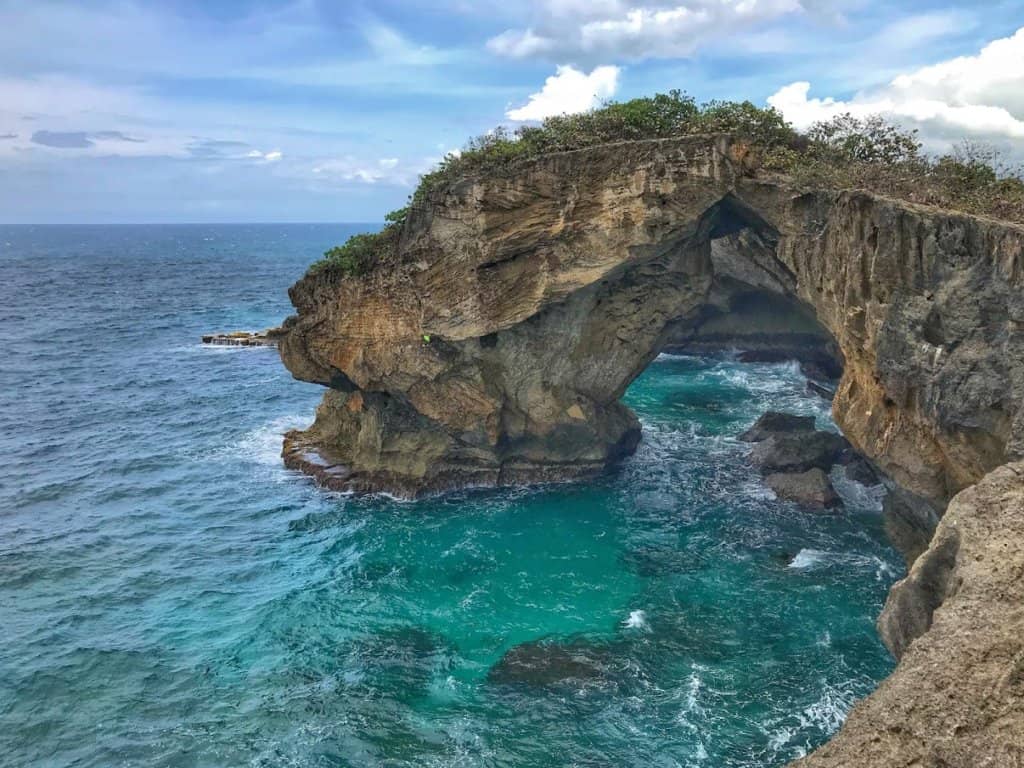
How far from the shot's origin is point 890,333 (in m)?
20.3

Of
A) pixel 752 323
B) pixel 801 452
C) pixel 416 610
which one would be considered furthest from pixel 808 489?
pixel 752 323

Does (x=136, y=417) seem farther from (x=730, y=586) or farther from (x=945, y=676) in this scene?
(x=945, y=676)

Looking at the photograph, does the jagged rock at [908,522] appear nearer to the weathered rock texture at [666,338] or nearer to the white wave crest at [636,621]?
the weathered rock texture at [666,338]

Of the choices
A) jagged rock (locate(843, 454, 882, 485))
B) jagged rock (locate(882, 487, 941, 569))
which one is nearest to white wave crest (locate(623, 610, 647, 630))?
jagged rock (locate(882, 487, 941, 569))

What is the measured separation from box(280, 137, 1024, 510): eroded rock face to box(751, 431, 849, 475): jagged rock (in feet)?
19.0

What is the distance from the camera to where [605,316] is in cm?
3161

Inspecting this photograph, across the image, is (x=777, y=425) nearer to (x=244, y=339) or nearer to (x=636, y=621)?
(x=636, y=621)

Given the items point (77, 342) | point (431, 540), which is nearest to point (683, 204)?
point (431, 540)

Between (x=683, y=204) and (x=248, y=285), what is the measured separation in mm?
93937

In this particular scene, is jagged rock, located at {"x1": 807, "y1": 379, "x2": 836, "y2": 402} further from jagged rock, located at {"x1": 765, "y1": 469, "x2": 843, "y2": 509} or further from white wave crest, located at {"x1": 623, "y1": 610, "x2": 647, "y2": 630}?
white wave crest, located at {"x1": 623, "y1": 610, "x2": 647, "y2": 630}

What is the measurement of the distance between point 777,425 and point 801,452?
3925 mm

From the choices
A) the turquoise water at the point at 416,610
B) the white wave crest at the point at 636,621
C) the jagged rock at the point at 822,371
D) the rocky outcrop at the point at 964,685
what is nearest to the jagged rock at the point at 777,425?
the turquoise water at the point at 416,610

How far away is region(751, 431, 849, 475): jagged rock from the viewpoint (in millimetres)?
31469

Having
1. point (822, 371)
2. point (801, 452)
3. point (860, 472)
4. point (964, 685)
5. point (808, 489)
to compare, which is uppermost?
point (964, 685)
